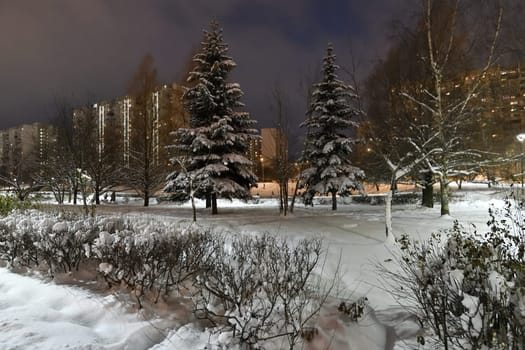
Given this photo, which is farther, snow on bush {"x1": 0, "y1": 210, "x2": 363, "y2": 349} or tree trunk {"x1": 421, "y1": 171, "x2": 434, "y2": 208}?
tree trunk {"x1": 421, "y1": 171, "x2": 434, "y2": 208}

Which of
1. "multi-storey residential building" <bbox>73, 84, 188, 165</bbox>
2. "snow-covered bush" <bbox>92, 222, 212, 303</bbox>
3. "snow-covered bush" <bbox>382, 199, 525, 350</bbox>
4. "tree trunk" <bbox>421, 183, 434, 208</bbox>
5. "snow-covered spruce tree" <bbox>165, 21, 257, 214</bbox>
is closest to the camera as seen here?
"snow-covered bush" <bbox>382, 199, 525, 350</bbox>

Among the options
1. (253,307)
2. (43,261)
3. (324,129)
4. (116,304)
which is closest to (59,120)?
(324,129)

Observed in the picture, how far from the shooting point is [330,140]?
1950cm

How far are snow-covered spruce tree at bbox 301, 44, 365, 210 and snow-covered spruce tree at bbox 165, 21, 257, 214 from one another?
13.2 feet

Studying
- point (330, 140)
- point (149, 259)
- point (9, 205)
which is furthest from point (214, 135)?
point (149, 259)

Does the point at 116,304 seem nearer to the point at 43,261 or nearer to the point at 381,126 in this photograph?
the point at 43,261

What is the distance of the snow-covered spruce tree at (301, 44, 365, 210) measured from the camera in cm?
1869

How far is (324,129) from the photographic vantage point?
65.0ft

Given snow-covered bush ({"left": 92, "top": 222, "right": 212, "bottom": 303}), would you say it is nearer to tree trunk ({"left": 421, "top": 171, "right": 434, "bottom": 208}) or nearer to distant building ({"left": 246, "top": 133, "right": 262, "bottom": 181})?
distant building ({"left": 246, "top": 133, "right": 262, "bottom": 181})

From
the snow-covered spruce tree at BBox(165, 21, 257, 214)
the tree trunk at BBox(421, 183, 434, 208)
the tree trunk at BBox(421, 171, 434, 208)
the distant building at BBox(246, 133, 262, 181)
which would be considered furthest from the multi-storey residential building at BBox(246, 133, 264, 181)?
the tree trunk at BBox(421, 183, 434, 208)

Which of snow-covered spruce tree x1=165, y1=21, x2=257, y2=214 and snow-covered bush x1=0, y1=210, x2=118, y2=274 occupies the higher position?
snow-covered spruce tree x1=165, y1=21, x2=257, y2=214

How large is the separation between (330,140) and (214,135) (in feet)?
23.9

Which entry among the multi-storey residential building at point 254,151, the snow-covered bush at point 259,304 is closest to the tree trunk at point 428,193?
the multi-storey residential building at point 254,151

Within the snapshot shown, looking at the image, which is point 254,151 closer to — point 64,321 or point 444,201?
point 444,201
